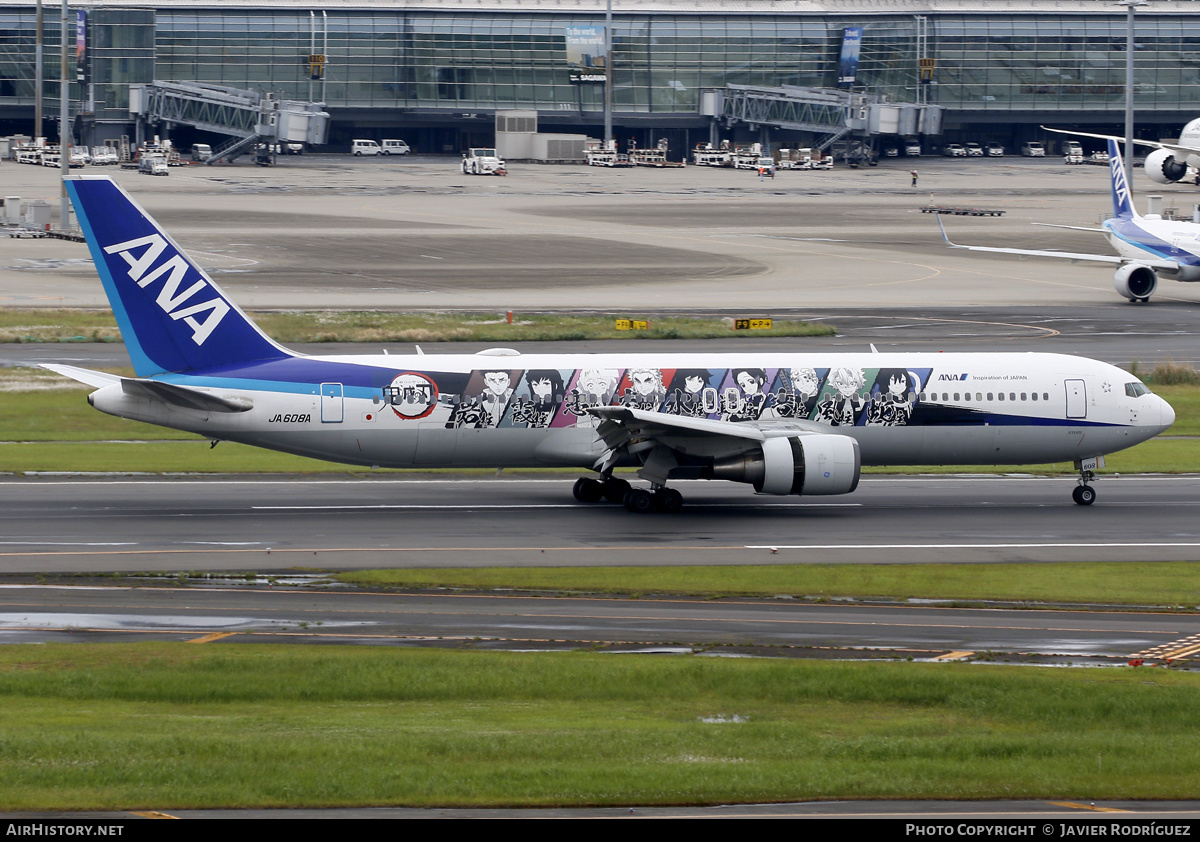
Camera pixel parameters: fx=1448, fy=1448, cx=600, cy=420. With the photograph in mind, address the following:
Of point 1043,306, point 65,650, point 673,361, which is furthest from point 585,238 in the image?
point 65,650

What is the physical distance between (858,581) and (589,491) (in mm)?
11770

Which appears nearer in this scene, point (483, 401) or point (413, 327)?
point (483, 401)

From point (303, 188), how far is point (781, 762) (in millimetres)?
155517

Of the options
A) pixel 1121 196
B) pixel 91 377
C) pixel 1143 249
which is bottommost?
pixel 91 377

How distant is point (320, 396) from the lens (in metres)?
39.5

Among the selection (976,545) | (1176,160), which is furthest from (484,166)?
(976,545)

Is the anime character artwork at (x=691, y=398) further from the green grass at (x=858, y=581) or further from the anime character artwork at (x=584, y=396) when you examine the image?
the green grass at (x=858, y=581)

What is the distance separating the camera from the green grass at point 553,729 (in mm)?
16984

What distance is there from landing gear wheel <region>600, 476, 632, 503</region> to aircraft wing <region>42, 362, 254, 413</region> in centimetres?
1058

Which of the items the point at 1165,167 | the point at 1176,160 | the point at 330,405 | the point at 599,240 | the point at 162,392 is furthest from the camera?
the point at 599,240

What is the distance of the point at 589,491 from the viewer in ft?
139

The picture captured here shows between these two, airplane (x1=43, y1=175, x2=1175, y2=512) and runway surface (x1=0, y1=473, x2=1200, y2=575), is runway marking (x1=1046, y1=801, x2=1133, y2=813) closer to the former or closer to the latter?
runway surface (x1=0, y1=473, x2=1200, y2=575)

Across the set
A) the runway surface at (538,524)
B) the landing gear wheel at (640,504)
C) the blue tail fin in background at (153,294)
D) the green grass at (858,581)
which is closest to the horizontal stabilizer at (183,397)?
the blue tail fin in background at (153,294)

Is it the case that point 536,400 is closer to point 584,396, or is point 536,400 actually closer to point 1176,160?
point 584,396
